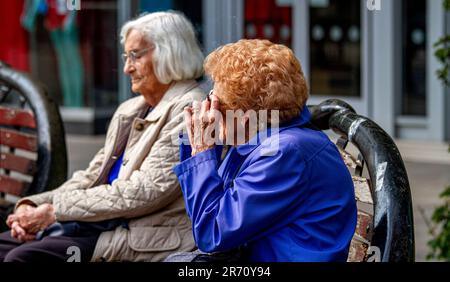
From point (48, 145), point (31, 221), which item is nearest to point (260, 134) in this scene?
point (31, 221)

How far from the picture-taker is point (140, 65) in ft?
13.0

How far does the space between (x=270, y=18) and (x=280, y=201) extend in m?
7.73

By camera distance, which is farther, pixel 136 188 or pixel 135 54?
pixel 135 54

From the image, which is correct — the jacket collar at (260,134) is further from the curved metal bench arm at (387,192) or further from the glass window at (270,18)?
the glass window at (270,18)

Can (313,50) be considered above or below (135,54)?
below

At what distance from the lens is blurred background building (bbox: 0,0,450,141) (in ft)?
31.6

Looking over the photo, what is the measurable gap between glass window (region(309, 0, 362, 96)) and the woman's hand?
284 inches

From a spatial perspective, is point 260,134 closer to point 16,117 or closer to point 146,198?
point 146,198

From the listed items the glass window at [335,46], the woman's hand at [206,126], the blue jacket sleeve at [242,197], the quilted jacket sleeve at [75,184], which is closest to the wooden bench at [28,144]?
the quilted jacket sleeve at [75,184]

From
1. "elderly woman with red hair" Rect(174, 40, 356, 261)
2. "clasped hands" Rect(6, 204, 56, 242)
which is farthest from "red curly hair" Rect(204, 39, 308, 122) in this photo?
"clasped hands" Rect(6, 204, 56, 242)

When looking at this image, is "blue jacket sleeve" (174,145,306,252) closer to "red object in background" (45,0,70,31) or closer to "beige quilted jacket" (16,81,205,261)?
"beige quilted jacket" (16,81,205,261)

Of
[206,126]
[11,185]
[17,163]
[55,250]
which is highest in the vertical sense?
[206,126]

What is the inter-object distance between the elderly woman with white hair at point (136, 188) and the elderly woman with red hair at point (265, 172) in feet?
2.45

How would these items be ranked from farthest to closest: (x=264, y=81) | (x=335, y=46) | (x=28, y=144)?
(x=335, y=46) < (x=28, y=144) < (x=264, y=81)
